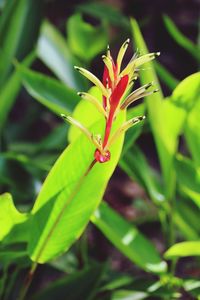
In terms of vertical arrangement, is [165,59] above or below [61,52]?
below

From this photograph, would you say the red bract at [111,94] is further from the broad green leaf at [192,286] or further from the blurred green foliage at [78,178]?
the broad green leaf at [192,286]

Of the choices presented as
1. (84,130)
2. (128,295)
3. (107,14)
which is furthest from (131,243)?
(107,14)

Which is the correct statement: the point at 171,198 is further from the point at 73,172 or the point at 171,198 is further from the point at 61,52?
the point at 61,52

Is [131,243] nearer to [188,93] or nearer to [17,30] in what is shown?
[188,93]

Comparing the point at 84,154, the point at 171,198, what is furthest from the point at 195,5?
the point at 84,154

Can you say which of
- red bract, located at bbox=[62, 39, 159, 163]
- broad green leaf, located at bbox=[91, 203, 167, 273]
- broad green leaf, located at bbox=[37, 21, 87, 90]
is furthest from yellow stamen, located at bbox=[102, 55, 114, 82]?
broad green leaf, located at bbox=[37, 21, 87, 90]

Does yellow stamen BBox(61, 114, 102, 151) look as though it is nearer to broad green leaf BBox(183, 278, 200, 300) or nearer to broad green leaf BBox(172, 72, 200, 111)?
broad green leaf BBox(172, 72, 200, 111)
